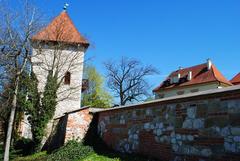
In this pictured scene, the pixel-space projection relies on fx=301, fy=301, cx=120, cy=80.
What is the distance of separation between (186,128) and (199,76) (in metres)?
33.3

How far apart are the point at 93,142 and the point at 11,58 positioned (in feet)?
20.5

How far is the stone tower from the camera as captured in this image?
23522 millimetres

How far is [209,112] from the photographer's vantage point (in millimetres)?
6789

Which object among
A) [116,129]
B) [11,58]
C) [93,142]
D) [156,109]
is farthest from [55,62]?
[156,109]

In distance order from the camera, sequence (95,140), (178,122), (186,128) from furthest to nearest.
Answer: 1. (95,140)
2. (178,122)
3. (186,128)

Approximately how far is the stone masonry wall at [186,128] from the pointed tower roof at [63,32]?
14.3 meters

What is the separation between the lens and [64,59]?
25.3 metres

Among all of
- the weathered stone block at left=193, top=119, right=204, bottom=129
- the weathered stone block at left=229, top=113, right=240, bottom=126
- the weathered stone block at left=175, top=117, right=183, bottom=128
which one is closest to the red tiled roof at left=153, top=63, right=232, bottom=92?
the weathered stone block at left=175, top=117, right=183, bottom=128

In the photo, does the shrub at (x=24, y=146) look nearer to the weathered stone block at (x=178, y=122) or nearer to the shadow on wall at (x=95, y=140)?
the shadow on wall at (x=95, y=140)

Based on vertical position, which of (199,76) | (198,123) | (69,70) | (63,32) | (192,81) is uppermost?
(63,32)

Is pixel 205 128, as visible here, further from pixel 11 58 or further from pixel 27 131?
pixel 27 131

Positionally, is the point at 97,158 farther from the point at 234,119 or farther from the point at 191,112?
the point at 234,119

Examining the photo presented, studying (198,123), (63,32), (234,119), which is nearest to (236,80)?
(63,32)

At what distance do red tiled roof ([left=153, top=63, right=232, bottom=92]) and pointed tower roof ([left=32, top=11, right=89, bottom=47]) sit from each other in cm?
1711
